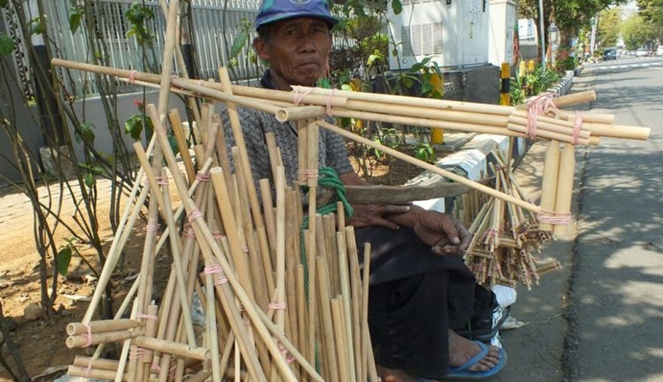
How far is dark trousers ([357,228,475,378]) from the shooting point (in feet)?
6.07

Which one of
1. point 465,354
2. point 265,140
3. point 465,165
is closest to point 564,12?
point 465,165

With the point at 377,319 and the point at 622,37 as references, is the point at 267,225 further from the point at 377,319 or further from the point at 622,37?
the point at 622,37

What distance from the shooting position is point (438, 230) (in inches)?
69.7

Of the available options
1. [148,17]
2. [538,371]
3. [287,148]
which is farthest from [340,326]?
[148,17]

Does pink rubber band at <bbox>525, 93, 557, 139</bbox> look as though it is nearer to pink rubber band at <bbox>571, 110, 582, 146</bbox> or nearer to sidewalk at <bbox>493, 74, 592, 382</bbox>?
pink rubber band at <bbox>571, 110, 582, 146</bbox>

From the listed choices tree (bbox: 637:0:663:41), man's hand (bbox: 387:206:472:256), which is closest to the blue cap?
man's hand (bbox: 387:206:472:256)

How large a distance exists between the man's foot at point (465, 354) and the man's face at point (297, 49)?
1169 mm

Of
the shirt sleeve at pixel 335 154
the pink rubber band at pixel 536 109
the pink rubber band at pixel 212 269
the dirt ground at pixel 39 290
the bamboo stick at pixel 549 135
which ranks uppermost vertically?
the pink rubber band at pixel 536 109

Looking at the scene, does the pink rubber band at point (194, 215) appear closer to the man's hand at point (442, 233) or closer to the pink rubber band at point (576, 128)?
the pink rubber band at point (576, 128)

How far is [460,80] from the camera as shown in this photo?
6.21 m

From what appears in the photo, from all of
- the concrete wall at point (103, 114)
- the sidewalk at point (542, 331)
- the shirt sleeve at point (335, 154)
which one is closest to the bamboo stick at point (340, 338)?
the shirt sleeve at point (335, 154)

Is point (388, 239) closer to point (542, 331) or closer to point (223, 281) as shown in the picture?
point (223, 281)

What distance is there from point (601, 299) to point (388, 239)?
158 centimetres

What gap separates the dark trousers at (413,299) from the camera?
6.07 ft
